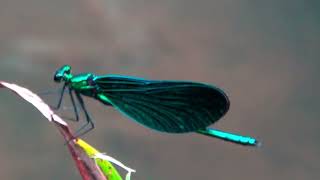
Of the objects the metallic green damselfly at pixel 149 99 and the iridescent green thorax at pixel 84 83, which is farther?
the iridescent green thorax at pixel 84 83

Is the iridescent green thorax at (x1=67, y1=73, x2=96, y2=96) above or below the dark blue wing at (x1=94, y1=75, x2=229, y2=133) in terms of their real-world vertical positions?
above

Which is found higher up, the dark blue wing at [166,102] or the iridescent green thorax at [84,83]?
the iridescent green thorax at [84,83]

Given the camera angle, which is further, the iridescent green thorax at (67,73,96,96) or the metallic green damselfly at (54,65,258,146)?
the iridescent green thorax at (67,73,96,96)

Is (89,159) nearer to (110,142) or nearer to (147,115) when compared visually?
(147,115)

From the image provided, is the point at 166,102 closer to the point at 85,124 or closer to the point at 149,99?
the point at 149,99

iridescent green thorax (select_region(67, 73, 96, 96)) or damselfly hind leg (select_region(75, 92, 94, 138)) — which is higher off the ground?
iridescent green thorax (select_region(67, 73, 96, 96))

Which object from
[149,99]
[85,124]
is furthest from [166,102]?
[85,124]

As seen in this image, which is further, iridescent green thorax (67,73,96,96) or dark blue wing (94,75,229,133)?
iridescent green thorax (67,73,96,96)
